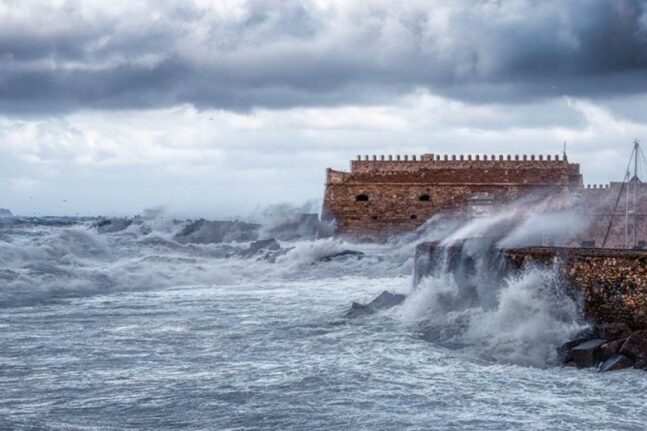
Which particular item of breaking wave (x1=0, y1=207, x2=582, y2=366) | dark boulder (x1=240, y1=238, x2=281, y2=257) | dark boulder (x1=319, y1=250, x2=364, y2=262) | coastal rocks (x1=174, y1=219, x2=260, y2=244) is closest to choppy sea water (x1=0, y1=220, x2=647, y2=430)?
breaking wave (x1=0, y1=207, x2=582, y2=366)

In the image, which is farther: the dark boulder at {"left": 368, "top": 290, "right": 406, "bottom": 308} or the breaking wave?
the dark boulder at {"left": 368, "top": 290, "right": 406, "bottom": 308}

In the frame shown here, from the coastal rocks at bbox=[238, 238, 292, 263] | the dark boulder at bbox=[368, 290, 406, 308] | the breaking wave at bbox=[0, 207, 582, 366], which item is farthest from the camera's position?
the coastal rocks at bbox=[238, 238, 292, 263]

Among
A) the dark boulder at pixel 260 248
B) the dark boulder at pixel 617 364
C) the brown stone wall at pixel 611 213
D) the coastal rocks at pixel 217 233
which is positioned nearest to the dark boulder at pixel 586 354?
the dark boulder at pixel 617 364

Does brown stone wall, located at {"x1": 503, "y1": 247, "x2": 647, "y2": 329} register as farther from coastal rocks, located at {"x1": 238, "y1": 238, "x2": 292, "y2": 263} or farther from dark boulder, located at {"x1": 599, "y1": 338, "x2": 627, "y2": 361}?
coastal rocks, located at {"x1": 238, "y1": 238, "x2": 292, "y2": 263}

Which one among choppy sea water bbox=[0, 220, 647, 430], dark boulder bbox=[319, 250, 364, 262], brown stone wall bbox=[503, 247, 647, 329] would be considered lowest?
choppy sea water bbox=[0, 220, 647, 430]

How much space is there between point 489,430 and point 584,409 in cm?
109

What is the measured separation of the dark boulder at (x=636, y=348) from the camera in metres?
9.77

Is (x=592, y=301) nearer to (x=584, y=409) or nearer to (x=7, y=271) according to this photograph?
(x=584, y=409)

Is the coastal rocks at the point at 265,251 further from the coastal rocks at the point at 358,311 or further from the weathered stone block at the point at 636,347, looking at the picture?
the weathered stone block at the point at 636,347

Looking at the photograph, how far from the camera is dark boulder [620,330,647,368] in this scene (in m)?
9.77

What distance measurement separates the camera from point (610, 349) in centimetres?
1012

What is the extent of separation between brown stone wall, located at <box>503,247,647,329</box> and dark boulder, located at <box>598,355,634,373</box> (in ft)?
3.65

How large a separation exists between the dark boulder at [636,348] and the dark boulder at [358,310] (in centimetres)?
548

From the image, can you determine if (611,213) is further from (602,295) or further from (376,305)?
(602,295)
